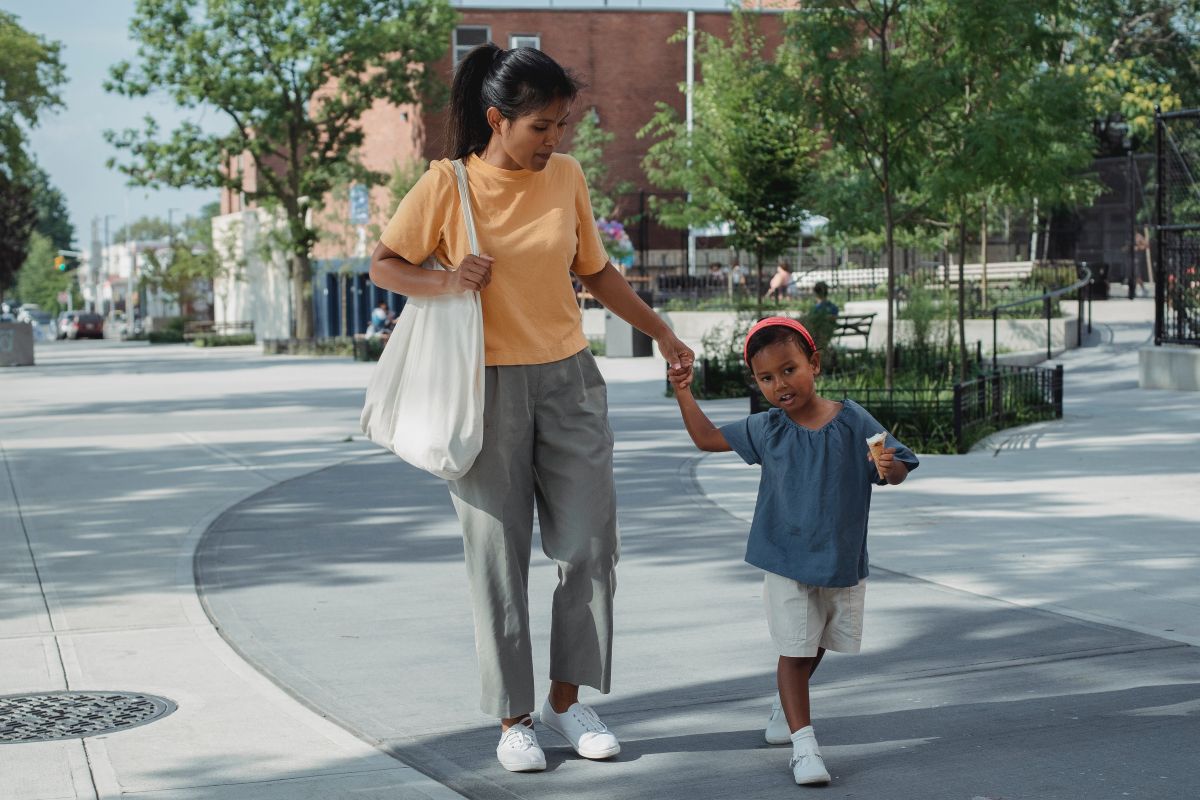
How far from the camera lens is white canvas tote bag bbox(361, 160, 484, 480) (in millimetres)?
4402

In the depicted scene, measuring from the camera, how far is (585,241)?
4.76 m

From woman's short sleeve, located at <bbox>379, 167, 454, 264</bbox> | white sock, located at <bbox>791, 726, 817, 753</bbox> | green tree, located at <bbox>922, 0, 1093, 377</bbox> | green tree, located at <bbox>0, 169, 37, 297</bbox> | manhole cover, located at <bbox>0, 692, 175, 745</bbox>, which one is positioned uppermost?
green tree, located at <bbox>0, 169, 37, 297</bbox>

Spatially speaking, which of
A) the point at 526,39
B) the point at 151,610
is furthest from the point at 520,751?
the point at 526,39

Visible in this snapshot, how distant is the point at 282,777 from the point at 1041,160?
1136cm

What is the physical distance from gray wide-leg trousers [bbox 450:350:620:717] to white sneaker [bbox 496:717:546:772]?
2.3 inches

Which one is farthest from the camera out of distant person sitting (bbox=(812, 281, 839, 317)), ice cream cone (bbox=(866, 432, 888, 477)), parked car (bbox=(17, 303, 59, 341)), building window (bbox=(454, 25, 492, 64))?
parked car (bbox=(17, 303, 59, 341))

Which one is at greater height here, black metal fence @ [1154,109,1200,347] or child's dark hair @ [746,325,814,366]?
black metal fence @ [1154,109,1200,347]

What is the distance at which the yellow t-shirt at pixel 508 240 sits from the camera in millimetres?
4500

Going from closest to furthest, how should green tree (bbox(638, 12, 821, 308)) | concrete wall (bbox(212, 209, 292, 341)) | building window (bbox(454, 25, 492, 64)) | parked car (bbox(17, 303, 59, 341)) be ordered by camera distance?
1. green tree (bbox(638, 12, 821, 308))
2. building window (bbox(454, 25, 492, 64))
3. concrete wall (bbox(212, 209, 292, 341))
4. parked car (bbox(17, 303, 59, 341))

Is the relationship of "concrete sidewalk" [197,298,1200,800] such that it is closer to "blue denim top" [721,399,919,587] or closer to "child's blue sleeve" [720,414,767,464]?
"blue denim top" [721,399,919,587]

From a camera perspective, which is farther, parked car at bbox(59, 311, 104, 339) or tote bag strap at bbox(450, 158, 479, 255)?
parked car at bbox(59, 311, 104, 339)

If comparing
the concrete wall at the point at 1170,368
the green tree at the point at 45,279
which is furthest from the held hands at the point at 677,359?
the green tree at the point at 45,279

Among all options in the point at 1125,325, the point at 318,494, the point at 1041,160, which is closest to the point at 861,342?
the point at 1125,325

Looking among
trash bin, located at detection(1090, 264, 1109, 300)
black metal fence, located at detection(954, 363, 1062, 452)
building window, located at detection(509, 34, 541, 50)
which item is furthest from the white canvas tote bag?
building window, located at detection(509, 34, 541, 50)
